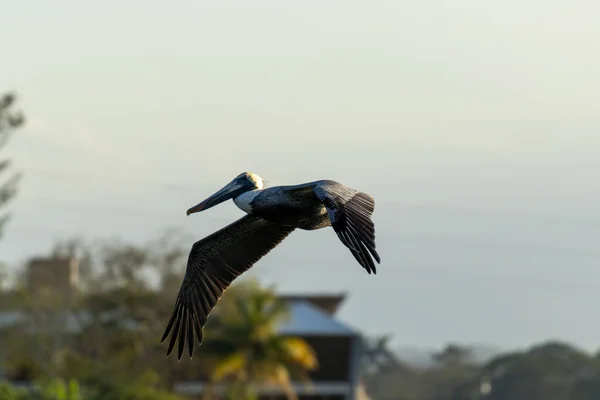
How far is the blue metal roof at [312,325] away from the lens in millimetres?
70438

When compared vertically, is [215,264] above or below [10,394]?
above

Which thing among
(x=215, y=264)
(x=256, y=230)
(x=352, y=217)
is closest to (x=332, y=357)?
(x=215, y=264)

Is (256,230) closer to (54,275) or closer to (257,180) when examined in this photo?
(257,180)

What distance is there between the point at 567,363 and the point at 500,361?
18.8 feet

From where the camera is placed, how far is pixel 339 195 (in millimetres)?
15070

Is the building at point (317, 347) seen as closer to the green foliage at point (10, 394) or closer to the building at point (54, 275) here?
the building at point (54, 275)

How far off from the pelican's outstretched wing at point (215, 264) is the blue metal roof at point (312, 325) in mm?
49570

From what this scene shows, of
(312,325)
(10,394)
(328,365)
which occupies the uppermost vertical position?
(312,325)

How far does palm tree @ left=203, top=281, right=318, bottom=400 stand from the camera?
2479 inches

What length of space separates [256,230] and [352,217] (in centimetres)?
364

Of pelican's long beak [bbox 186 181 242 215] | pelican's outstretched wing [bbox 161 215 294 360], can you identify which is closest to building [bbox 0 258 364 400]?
pelican's outstretched wing [bbox 161 215 294 360]

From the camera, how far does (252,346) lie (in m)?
63.2

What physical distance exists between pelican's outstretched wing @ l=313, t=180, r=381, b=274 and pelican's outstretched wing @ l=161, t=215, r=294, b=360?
2910mm

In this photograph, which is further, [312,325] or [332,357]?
[312,325]
